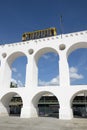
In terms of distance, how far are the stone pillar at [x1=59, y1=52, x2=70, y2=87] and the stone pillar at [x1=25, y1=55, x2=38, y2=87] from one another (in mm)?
5303

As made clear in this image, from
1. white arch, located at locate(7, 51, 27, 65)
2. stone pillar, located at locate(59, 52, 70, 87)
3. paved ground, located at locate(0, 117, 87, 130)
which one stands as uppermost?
white arch, located at locate(7, 51, 27, 65)

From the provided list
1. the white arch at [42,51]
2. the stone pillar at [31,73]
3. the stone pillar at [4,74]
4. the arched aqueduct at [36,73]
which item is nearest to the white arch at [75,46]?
the arched aqueduct at [36,73]

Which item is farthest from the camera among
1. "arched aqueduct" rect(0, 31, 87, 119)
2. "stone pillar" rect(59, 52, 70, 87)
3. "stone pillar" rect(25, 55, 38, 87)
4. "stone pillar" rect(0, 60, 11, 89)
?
"stone pillar" rect(0, 60, 11, 89)

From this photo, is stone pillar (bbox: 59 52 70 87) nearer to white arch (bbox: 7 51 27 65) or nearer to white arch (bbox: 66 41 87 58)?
white arch (bbox: 66 41 87 58)

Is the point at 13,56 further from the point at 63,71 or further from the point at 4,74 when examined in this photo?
the point at 63,71

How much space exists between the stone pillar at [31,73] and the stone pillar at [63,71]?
5303 mm

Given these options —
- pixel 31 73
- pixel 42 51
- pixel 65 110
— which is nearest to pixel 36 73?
pixel 31 73

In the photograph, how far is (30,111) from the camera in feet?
86.1

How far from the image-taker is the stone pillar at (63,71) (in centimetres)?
2528

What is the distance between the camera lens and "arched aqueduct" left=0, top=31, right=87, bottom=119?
24.4 meters

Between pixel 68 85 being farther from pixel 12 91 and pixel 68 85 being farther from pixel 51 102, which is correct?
pixel 51 102

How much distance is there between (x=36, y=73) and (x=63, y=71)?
5954 mm

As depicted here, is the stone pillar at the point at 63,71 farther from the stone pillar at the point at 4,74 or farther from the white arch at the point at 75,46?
the stone pillar at the point at 4,74

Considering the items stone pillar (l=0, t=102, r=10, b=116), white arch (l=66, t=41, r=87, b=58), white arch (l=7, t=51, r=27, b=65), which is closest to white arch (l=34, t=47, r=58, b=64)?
white arch (l=66, t=41, r=87, b=58)
